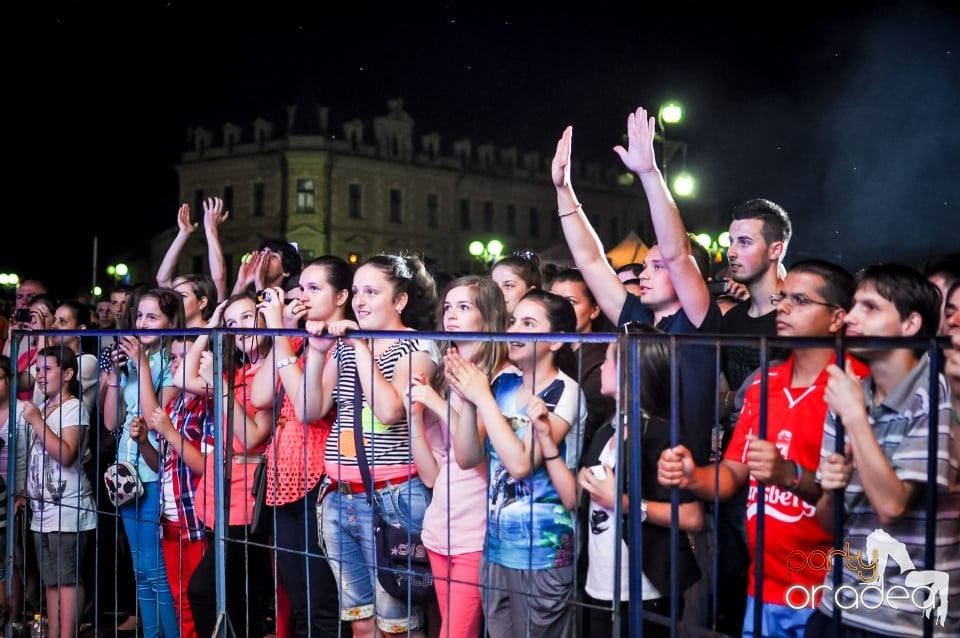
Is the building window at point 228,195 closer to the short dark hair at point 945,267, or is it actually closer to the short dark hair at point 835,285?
the short dark hair at point 945,267

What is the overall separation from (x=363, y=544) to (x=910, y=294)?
2509 millimetres

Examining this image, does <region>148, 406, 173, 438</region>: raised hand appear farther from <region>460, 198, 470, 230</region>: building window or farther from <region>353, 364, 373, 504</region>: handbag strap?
<region>460, 198, 470, 230</region>: building window

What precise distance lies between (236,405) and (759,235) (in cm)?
267

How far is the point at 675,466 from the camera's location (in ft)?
10.3

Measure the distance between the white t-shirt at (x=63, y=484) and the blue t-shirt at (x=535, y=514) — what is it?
2874 mm

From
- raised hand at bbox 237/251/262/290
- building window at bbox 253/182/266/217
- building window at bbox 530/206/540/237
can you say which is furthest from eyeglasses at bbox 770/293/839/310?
building window at bbox 530/206/540/237

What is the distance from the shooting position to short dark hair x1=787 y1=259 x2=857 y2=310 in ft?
11.8

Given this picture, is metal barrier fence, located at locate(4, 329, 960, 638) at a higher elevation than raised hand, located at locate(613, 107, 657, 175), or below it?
below

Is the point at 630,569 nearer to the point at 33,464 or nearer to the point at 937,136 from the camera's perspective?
the point at 33,464

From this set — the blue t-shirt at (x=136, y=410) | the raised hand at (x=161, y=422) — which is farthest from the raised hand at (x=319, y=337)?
the blue t-shirt at (x=136, y=410)

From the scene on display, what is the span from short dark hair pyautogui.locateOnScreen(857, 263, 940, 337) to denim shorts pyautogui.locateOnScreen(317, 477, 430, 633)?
7.02 feet

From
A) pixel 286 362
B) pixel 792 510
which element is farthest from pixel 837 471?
pixel 286 362

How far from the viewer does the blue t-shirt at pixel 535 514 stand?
383cm

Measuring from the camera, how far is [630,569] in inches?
128
